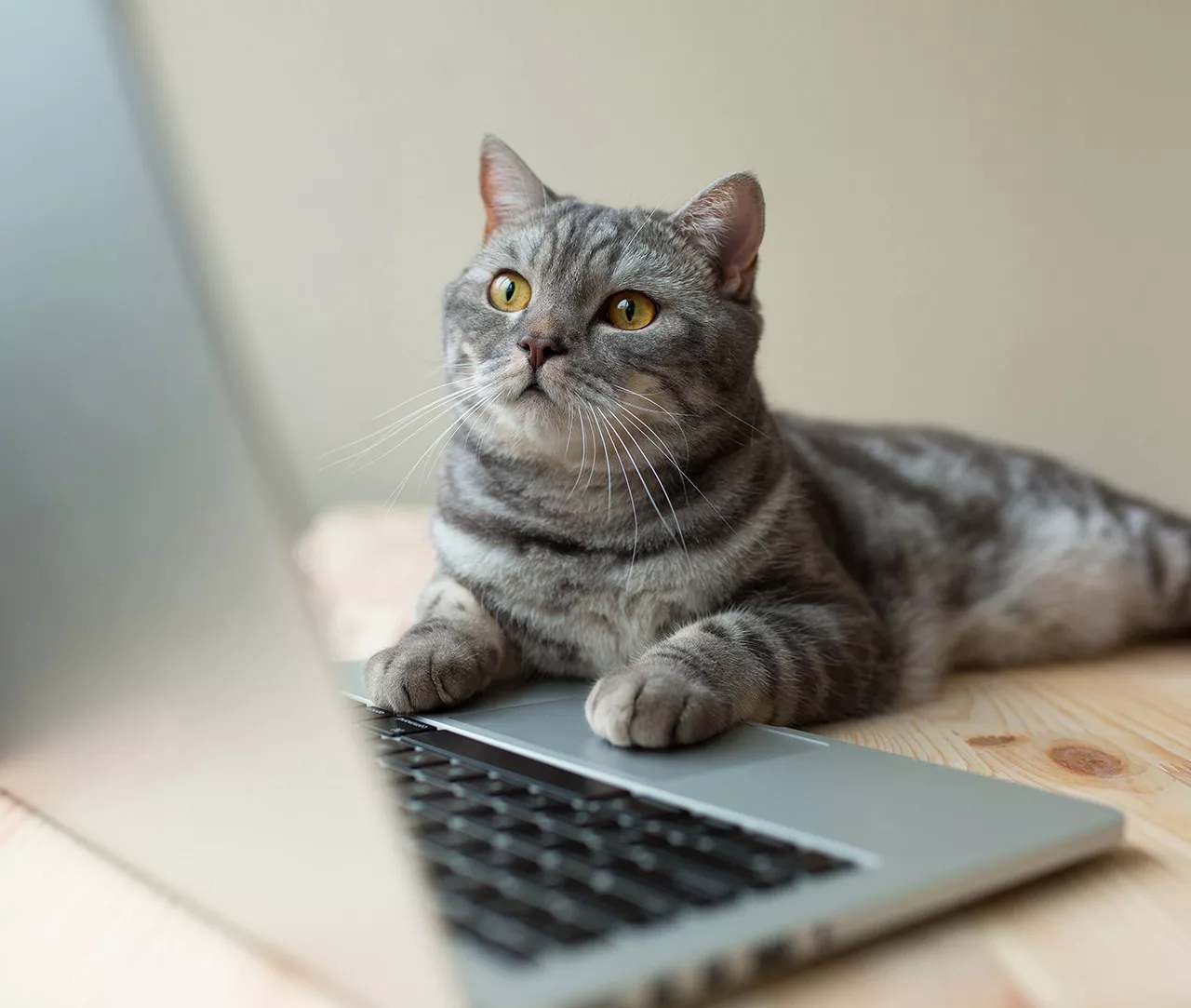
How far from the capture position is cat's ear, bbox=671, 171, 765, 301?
4.05 feet

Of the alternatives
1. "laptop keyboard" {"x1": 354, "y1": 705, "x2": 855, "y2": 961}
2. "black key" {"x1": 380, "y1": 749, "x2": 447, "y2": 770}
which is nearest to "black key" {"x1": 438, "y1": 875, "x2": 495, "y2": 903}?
"laptop keyboard" {"x1": 354, "y1": 705, "x2": 855, "y2": 961}

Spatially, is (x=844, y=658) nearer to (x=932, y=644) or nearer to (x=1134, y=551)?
(x=932, y=644)

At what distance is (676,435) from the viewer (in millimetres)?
1177

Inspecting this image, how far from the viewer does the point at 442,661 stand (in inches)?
41.6

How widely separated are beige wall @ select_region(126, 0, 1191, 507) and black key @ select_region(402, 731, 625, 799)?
1.48m

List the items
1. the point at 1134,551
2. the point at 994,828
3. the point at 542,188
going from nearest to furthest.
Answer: the point at 994,828, the point at 542,188, the point at 1134,551

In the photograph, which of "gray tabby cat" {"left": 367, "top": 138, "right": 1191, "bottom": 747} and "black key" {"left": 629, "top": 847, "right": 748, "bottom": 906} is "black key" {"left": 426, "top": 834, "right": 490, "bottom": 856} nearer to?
"black key" {"left": 629, "top": 847, "right": 748, "bottom": 906}

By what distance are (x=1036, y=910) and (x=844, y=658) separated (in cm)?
57

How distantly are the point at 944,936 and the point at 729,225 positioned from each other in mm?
876

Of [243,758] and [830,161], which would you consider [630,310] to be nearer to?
[243,758]

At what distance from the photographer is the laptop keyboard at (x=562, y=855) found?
510mm

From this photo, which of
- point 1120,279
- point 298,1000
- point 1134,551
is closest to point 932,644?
point 1134,551

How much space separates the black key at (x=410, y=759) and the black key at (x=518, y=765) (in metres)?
0.02

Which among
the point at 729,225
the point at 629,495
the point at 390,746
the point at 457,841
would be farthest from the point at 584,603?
the point at 457,841
